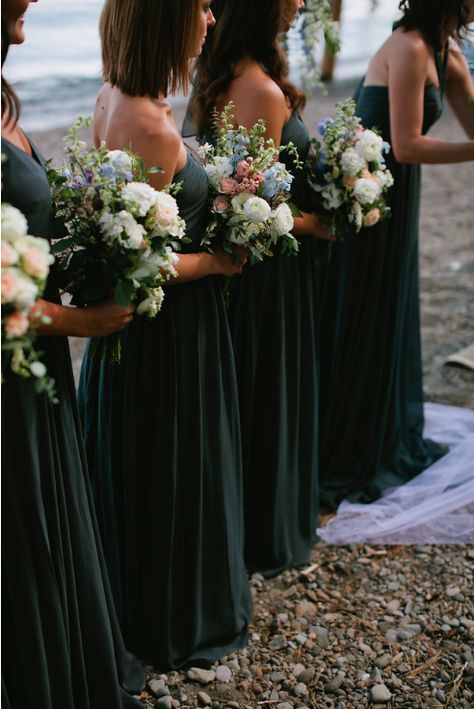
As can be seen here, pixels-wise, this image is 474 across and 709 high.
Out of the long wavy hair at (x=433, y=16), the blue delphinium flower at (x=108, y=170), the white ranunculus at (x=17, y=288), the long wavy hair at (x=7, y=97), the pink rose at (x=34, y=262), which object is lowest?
the white ranunculus at (x=17, y=288)

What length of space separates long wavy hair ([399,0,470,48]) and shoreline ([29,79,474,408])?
50.2 inches

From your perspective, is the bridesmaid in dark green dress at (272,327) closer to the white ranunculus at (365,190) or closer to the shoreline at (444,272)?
the white ranunculus at (365,190)

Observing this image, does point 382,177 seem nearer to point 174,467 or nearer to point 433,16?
point 433,16

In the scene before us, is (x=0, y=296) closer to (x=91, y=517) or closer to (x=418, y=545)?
(x=91, y=517)

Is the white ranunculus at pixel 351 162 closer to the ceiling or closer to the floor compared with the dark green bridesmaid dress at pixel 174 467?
closer to the ceiling

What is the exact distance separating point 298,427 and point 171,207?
1483 millimetres

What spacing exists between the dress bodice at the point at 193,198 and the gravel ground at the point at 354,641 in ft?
4.83

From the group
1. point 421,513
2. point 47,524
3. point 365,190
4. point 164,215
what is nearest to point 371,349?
point 421,513

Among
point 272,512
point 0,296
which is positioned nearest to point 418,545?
point 272,512

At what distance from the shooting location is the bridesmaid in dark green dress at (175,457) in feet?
8.29

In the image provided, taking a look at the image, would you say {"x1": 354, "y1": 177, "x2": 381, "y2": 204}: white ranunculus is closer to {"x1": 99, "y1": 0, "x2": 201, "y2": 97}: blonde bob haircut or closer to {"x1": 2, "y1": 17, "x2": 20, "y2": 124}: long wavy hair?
{"x1": 99, "y1": 0, "x2": 201, "y2": 97}: blonde bob haircut

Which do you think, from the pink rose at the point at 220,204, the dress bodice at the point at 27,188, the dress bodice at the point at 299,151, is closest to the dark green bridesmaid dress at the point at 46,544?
the dress bodice at the point at 27,188

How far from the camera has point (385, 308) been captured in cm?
380

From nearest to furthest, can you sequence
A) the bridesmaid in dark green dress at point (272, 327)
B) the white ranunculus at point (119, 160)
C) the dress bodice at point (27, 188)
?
the dress bodice at point (27, 188) → the white ranunculus at point (119, 160) → the bridesmaid in dark green dress at point (272, 327)
